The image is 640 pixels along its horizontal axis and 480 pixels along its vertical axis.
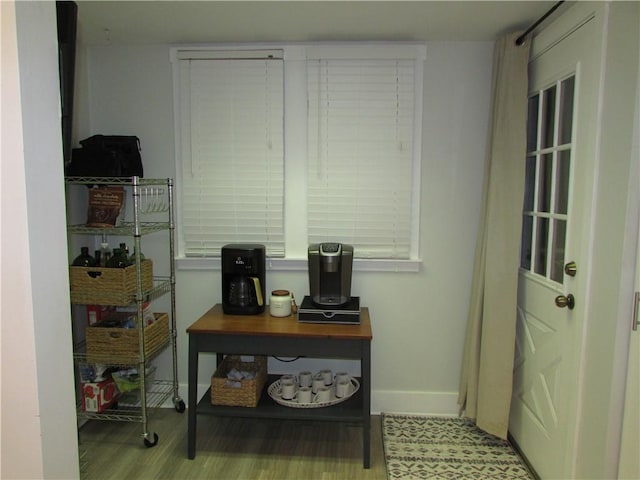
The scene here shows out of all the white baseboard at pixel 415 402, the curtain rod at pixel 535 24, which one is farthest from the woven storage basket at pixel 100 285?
the curtain rod at pixel 535 24

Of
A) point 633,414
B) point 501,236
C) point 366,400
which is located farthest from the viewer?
point 501,236

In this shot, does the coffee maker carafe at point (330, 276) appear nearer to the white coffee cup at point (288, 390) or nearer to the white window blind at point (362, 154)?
the white window blind at point (362, 154)

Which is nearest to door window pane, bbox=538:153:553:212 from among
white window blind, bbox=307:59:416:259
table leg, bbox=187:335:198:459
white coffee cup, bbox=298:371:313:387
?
white window blind, bbox=307:59:416:259

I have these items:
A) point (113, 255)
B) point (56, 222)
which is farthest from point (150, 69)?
point (56, 222)

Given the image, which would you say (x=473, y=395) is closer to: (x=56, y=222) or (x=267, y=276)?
(x=267, y=276)

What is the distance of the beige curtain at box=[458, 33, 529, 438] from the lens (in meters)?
2.34

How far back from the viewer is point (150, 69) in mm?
2777

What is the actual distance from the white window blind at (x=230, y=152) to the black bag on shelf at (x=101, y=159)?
34 centimetres

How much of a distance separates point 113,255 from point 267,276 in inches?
34.5

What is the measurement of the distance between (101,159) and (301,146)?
1.10 metres

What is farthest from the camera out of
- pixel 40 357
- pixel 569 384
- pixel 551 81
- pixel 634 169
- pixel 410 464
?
pixel 410 464

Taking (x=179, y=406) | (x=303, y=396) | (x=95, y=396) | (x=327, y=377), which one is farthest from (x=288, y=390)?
(x=95, y=396)

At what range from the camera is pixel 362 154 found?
2717 millimetres

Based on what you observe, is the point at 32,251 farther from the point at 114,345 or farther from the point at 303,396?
the point at 303,396
